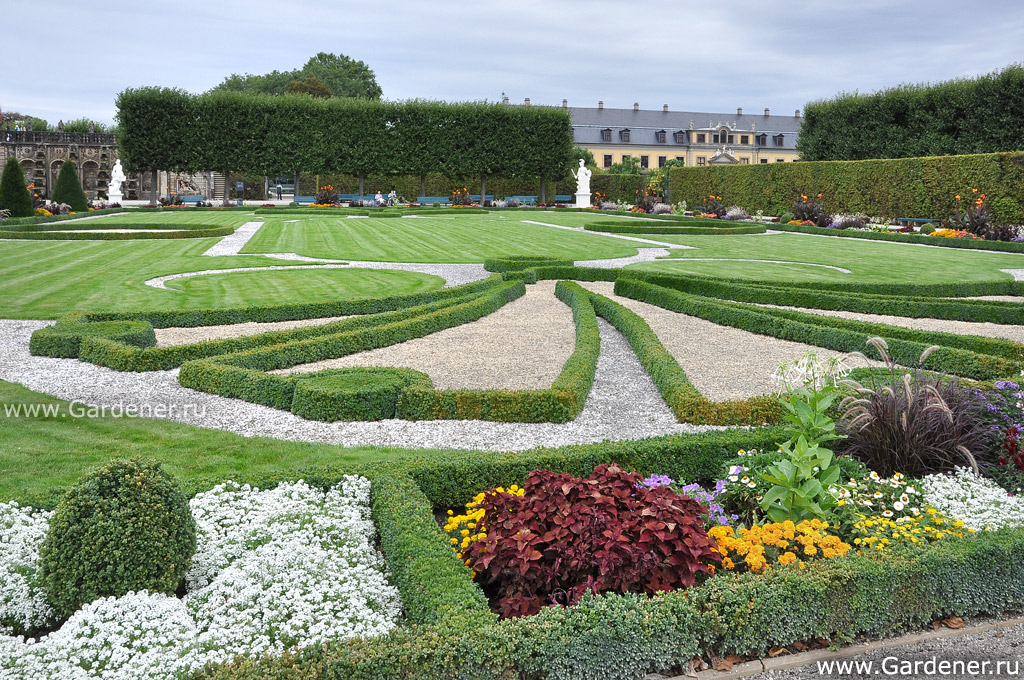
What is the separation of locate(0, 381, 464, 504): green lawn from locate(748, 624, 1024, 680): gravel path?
3018 millimetres

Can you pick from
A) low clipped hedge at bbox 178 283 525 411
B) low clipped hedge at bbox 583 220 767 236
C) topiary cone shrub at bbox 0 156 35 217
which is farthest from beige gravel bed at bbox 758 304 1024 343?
topiary cone shrub at bbox 0 156 35 217

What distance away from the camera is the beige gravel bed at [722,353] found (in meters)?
8.16

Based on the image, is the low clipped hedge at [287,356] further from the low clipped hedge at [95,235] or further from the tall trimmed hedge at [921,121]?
the tall trimmed hedge at [921,121]

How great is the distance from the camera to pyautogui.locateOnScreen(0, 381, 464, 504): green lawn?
550cm

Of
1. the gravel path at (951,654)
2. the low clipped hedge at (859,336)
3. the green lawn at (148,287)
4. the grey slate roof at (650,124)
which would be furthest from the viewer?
the grey slate roof at (650,124)

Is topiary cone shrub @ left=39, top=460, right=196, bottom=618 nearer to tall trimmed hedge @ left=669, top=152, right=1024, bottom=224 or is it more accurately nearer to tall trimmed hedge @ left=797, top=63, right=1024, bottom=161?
tall trimmed hedge @ left=669, top=152, right=1024, bottom=224

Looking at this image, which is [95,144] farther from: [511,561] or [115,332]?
[511,561]

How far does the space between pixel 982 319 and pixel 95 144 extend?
56.7 meters

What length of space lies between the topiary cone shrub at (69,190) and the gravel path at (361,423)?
3415 cm

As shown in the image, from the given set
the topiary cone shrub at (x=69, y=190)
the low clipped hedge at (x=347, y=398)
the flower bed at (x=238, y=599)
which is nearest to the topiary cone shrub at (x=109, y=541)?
the flower bed at (x=238, y=599)

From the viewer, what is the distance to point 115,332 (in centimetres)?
932

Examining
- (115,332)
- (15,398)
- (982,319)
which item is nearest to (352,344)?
(115,332)

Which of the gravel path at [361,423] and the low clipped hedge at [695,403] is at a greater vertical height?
the low clipped hedge at [695,403]

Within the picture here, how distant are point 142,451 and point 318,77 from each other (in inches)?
3276
